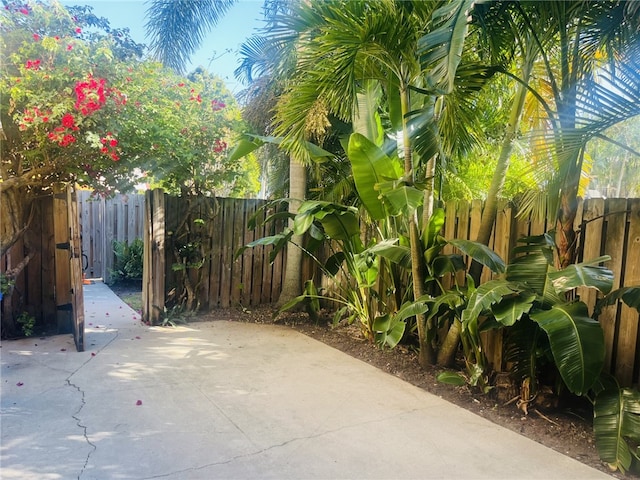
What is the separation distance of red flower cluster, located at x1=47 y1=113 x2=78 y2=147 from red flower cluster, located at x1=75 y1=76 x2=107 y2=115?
0.16m

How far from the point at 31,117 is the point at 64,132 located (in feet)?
0.98

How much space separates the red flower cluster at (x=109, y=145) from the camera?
456 cm

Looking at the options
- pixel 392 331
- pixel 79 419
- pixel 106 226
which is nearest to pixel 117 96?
pixel 79 419

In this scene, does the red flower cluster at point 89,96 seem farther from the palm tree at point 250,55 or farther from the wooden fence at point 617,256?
the wooden fence at point 617,256

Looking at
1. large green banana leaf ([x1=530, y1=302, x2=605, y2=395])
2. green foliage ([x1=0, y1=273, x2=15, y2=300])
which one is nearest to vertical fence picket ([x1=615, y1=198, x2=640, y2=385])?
large green banana leaf ([x1=530, y1=302, x2=605, y2=395])

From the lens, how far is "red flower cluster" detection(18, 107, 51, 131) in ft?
13.4

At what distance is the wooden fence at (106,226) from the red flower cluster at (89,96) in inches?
221

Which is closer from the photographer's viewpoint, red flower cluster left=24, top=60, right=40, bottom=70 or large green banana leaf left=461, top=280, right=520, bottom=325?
→ large green banana leaf left=461, top=280, right=520, bottom=325

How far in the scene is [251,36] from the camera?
20.9ft

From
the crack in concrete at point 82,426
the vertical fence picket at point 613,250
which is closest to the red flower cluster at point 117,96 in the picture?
the crack in concrete at point 82,426

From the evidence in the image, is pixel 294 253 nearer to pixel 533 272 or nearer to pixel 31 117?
pixel 31 117

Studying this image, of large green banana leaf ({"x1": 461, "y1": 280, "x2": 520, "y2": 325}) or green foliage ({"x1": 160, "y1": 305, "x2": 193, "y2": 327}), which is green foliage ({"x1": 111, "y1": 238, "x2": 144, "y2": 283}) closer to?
green foliage ({"x1": 160, "y1": 305, "x2": 193, "y2": 327})

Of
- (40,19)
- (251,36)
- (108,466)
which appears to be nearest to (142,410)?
(108,466)

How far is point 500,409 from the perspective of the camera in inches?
139
